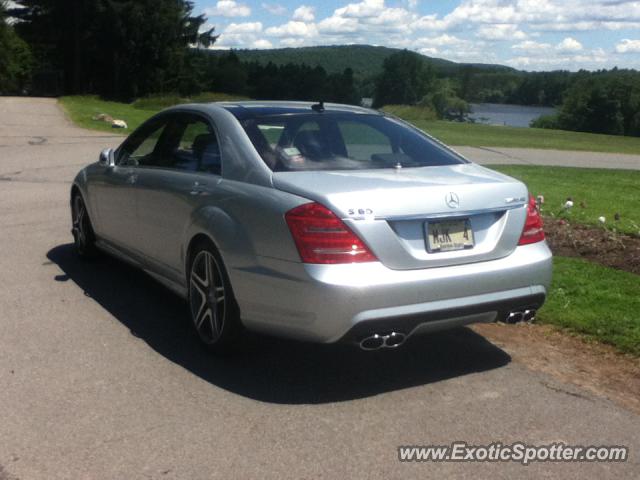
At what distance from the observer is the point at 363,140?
5770mm

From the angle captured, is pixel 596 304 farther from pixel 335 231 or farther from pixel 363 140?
pixel 335 231

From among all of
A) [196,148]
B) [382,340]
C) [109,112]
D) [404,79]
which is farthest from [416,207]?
[404,79]

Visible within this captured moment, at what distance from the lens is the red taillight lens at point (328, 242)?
440cm

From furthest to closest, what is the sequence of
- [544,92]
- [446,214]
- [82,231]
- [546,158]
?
1. [544,92]
2. [546,158]
3. [82,231]
4. [446,214]

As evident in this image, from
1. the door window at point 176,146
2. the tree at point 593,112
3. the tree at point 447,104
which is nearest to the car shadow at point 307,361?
the door window at point 176,146

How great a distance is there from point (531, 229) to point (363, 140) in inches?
54.0

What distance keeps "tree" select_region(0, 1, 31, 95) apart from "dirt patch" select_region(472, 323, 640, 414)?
172ft

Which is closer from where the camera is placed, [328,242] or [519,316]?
[328,242]

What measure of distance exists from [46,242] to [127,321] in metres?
3.26

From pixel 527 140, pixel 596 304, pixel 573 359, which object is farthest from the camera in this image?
pixel 527 140

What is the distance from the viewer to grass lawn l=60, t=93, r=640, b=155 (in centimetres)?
2819

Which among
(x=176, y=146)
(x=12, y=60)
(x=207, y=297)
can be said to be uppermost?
(x=176, y=146)

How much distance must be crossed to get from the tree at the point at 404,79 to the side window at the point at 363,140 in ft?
190

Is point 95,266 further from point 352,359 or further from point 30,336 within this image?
point 352,359
